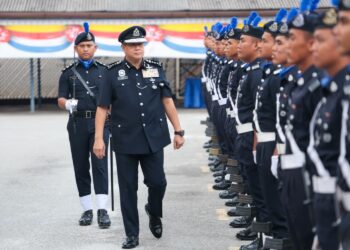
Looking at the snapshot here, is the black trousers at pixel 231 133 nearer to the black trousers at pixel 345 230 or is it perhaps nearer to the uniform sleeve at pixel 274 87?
the uniform sleeve at pixel 274 87

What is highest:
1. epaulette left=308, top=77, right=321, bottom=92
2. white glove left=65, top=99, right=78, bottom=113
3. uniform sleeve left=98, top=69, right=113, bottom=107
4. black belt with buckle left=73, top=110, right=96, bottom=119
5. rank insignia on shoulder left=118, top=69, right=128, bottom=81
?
epaulette left=308, top=77, right=321, bottom=92

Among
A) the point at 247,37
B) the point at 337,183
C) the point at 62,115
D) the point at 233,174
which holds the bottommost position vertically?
the point at 62,115

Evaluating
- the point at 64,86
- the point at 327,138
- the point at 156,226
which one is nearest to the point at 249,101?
the point at 156,226

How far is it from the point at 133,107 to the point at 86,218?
5.27 feet

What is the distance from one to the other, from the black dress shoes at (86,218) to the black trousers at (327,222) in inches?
165

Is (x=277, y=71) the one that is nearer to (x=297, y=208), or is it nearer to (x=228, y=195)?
(x=297, y=208)

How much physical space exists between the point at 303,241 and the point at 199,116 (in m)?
14.9

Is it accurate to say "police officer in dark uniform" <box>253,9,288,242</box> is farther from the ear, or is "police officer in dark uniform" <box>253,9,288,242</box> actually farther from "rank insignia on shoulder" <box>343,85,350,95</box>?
"rank insignia on shoulder" <box>343,85,350,95</box>

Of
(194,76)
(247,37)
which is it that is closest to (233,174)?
(247,37)

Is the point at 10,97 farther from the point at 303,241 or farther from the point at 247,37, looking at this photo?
the point at 303,241

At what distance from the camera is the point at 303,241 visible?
4.86 m

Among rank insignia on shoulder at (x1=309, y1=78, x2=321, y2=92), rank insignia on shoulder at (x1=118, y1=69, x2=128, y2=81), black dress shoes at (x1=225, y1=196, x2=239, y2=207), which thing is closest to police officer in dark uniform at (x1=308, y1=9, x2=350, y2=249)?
rank insignia on shoulder at (x1=309, y1=78, x2=321, y2=92)

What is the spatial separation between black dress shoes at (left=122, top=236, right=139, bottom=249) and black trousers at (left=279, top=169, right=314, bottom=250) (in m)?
2.40

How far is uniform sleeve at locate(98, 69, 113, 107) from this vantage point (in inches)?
276
